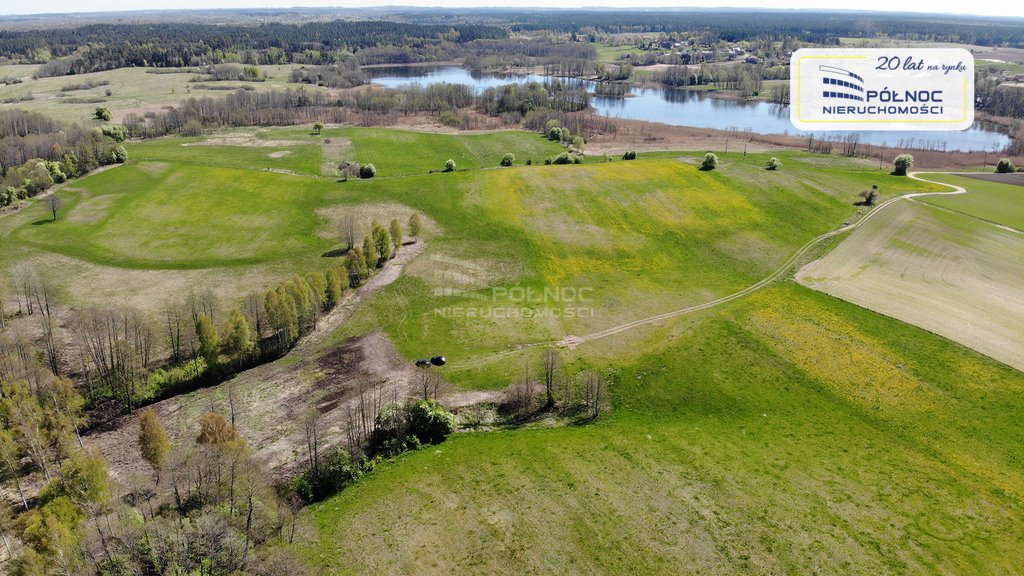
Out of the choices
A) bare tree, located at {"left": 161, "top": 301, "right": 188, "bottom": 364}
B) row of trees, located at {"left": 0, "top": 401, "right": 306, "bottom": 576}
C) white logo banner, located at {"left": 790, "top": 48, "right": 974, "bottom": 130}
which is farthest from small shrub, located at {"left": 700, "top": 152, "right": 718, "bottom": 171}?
row of trees, located at {"left": 0, "top": 401, "right": 306, "bottom": 576}

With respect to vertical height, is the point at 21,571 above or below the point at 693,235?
below

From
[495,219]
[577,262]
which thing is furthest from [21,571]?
[495,219]

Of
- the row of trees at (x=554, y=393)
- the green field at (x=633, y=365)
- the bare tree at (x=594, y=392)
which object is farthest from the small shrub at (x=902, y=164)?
the bare tree at (x=594, y=392)

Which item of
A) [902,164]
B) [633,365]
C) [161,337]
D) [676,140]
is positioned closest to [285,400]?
[161,337]

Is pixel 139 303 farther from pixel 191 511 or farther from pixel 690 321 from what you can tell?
pixel 690 321

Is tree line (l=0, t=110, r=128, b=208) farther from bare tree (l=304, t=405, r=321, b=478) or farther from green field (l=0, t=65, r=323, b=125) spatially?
bare tree (l=304, t=405, r=321, b=478)

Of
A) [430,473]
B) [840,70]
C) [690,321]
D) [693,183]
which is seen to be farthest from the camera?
[840,70]

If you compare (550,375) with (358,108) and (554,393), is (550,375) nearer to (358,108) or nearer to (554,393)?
(554,393)
